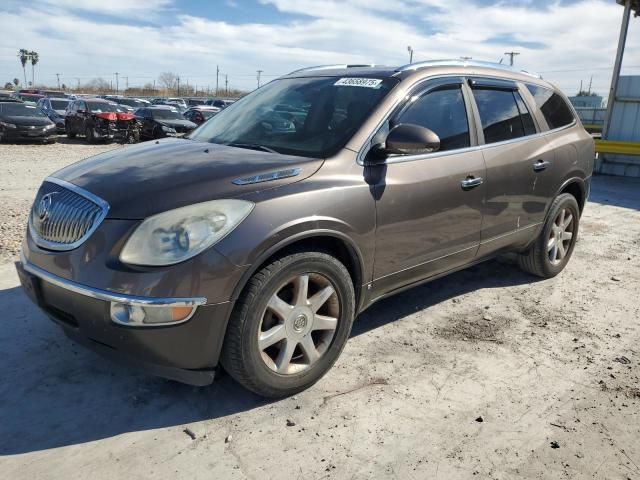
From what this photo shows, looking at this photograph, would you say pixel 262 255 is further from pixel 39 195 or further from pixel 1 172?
pixel 1 172

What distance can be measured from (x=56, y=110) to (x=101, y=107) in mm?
4354

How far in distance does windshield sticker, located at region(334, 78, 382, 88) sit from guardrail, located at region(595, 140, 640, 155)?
1060cm

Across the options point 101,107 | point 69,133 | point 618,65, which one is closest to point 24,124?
point 101,107

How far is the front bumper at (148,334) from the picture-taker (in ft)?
8.06

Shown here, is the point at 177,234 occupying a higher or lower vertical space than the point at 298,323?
higher

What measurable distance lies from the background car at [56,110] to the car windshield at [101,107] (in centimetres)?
248

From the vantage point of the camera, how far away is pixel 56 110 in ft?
74.1

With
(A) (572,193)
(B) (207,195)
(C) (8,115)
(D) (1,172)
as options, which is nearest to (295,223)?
(B) (207,195)

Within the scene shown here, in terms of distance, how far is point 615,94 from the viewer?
12.7 meters

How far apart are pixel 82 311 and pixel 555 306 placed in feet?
11.9

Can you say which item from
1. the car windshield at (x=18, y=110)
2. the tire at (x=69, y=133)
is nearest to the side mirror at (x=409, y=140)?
the car windshield at (x=18, y=110)

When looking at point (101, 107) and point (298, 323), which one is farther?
point (101, 107)

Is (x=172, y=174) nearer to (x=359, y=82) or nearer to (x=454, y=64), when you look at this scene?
(x=359, y=82)

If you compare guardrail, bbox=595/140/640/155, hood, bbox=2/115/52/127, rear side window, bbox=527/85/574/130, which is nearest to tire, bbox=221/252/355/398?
rear side window, bbox=527/85/574/130
